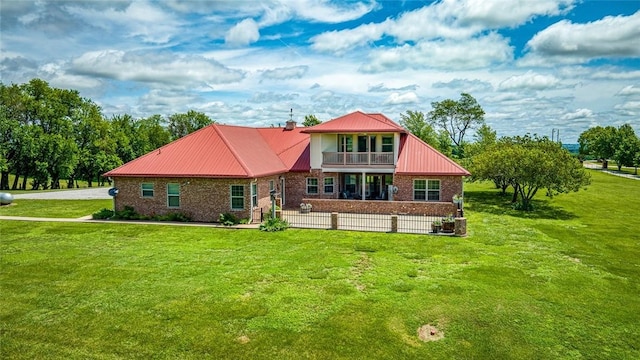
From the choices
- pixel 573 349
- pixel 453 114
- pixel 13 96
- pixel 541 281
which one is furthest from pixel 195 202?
pixel 453 114

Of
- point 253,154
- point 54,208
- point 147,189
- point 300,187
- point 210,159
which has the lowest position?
point 54,208

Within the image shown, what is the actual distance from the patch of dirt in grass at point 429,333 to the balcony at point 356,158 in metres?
19.4

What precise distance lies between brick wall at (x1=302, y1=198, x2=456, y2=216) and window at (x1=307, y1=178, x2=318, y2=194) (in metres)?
3.31

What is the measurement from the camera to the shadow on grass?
28.7 meters

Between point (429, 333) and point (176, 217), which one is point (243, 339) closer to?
point (429, 333)

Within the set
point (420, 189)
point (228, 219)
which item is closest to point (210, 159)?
point (228, 219)

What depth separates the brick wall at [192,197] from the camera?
23.9 metres

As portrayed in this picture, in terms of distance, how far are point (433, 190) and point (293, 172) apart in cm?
1010

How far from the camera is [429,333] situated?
10.3m

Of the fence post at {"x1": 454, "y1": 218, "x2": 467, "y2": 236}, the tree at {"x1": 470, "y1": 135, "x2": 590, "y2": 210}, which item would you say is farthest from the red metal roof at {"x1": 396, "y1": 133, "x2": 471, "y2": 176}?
the fence post at {"x1": 454, "y1": 218, "x2": 467, "y2": 236}

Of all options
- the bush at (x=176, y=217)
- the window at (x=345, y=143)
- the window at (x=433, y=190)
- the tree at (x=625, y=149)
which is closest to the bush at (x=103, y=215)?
the bush at (x=176, y=217)

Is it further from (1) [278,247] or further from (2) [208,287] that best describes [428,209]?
(2) [208,287]

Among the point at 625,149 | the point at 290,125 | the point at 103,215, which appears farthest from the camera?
the point at 625,149

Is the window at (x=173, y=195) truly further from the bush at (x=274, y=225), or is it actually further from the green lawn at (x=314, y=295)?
the bush at (x=274, y=225)
